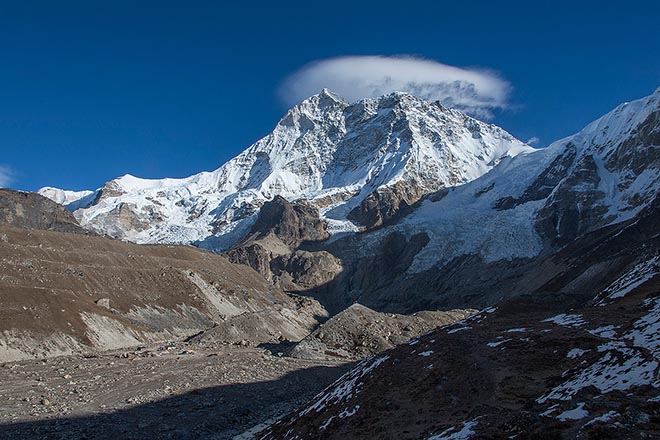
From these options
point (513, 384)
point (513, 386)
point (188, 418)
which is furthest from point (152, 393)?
point (513, 386)

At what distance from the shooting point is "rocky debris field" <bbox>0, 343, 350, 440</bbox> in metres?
47.7

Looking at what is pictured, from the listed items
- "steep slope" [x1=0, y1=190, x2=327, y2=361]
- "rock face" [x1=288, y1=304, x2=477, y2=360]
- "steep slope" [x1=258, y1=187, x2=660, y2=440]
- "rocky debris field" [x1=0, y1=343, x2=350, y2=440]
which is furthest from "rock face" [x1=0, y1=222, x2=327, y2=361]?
"steep slope" [x1=258, y1=187, x2=660, y2=440]

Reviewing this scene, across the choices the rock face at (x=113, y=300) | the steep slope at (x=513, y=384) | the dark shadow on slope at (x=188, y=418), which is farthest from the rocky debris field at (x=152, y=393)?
the steep slope at (x=513, y=384)

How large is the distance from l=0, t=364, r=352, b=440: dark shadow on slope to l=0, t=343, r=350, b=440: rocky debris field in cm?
8

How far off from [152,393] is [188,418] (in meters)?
10.8

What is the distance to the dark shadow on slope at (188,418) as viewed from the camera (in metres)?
45.1

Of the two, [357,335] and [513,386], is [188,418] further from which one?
[357,335]

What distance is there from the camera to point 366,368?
43219mm

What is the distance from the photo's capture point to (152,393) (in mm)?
61656

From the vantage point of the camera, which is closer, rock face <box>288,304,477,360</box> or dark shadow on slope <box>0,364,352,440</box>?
dark shadow on slope <box>0,364,352,440</box>

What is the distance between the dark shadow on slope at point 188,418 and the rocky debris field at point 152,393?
0.27 ft

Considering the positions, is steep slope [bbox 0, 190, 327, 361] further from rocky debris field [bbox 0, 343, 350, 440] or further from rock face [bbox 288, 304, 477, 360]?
rock face [bbox 288, 304, 477, 360]

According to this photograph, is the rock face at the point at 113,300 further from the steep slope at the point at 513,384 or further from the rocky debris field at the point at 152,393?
the steep slope at the point at 513,384

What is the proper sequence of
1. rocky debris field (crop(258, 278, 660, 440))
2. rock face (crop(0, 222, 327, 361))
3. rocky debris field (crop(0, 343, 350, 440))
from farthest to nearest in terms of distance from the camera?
1. rock face (crop(0, 222, 327, 361))
2. rocky debris field (crop(0, 343, 350, 440))
3. rocky debris field (crop(258, 278, 660, 440))
